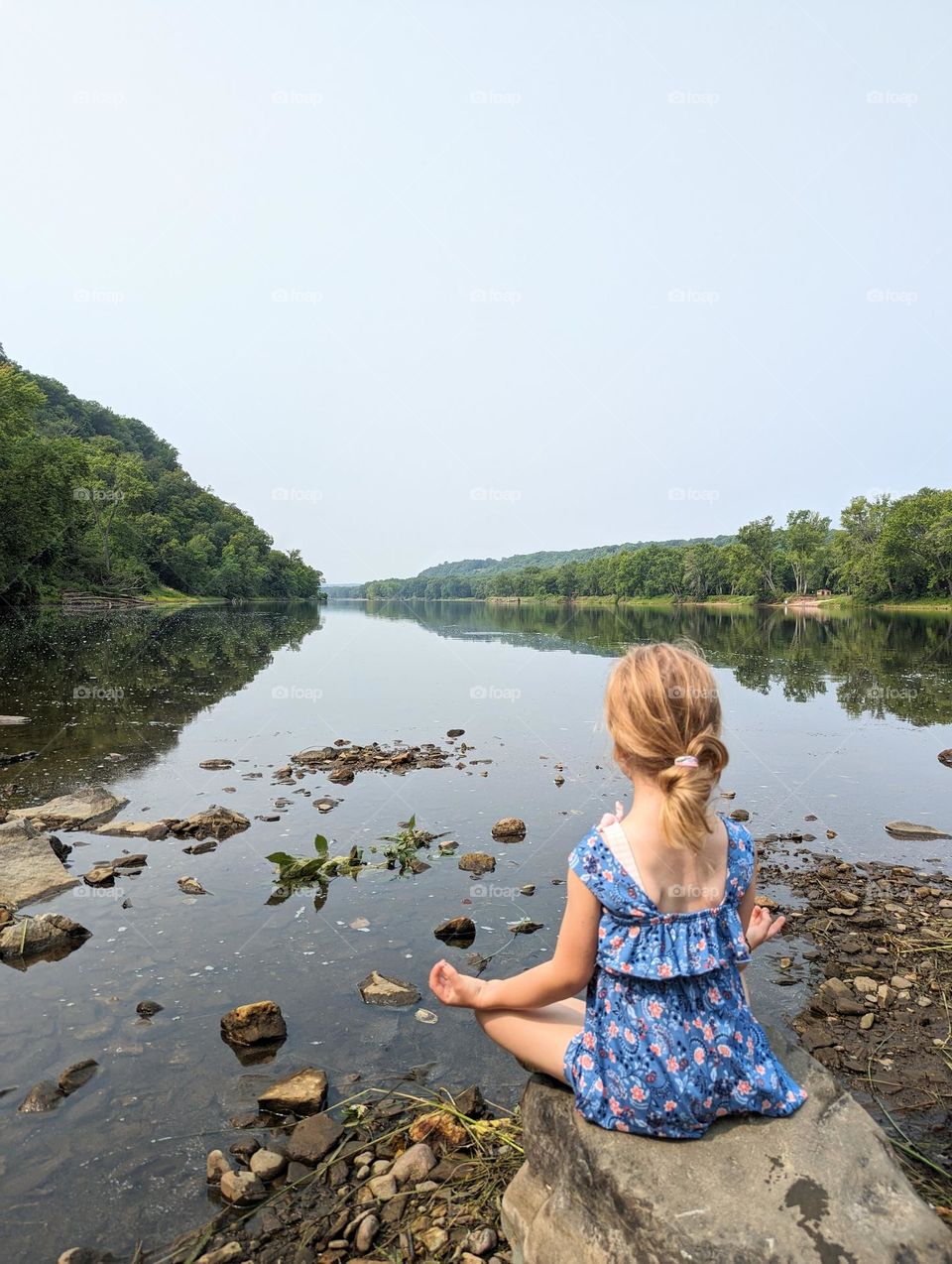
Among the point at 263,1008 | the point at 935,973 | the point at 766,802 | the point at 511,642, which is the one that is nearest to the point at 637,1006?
the point at 263,1008

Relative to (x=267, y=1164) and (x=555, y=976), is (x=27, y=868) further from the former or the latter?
(x=555, y=976)

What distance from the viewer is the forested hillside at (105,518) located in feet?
170

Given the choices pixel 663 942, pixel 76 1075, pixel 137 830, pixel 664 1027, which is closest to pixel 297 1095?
pixel 76 1075

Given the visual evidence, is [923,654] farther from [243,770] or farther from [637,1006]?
[637,1006]

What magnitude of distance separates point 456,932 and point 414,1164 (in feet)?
9.58

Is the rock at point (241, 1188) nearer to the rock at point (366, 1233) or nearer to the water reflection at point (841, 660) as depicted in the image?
the rock at point (366, 1233)

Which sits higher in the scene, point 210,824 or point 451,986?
point 451,986

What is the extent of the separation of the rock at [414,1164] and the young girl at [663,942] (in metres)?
1.34

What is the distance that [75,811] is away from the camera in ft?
33.7

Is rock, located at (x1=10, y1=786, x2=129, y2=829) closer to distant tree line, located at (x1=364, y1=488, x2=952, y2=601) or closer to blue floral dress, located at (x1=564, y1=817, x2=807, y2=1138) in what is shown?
blue floral dress, located at (x1=564, y1=817, x2=807, y2=1138)

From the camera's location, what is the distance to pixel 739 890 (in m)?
3.28

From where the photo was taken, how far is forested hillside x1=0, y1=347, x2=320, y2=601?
51.8m

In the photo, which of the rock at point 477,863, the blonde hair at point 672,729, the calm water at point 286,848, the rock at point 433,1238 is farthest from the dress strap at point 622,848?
the rock at point 477,863

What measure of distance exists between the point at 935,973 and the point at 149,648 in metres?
34.0
